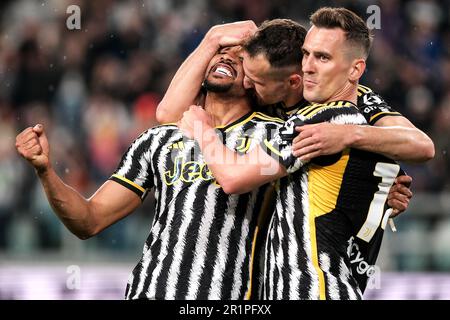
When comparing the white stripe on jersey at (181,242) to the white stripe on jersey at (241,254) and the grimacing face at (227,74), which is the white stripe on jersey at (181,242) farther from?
the grimacing face at (227,74)

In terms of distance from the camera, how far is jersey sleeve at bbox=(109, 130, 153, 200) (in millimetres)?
4594

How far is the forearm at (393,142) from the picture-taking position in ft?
12.9

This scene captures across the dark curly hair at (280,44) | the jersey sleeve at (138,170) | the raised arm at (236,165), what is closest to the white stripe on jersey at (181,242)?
the raised arm at (236,165)

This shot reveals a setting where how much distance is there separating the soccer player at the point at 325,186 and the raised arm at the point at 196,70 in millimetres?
534


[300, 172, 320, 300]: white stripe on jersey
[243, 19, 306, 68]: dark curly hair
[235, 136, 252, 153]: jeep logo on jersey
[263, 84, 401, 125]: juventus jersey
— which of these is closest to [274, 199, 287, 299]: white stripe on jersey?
[300, 172, 320, 300]: white stripe on jersey

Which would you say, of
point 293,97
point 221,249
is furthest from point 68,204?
point 293,97

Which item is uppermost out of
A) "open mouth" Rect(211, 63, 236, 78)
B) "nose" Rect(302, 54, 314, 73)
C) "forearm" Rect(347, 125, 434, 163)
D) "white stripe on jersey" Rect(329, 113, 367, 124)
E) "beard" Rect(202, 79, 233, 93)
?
"nose" Rect(302, 54, 314, 73)

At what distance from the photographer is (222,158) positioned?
412 cm

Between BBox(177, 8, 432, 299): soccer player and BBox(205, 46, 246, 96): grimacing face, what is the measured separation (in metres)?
0.43

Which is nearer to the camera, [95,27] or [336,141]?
[336,141]

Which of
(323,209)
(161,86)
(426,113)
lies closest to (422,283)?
(426,113)

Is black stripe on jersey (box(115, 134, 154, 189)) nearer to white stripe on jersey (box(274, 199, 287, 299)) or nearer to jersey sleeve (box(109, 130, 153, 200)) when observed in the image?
jersey sleeve (box(109, 130, 153, 200))

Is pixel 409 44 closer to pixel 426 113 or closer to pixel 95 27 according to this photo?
pixel 426 113

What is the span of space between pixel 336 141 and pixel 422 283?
4823 millimetres
